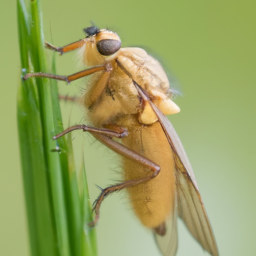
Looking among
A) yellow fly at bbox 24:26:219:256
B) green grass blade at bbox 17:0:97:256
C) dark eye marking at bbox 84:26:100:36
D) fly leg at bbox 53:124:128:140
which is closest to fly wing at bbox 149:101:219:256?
yellow fly at bbox 24:26:219:256

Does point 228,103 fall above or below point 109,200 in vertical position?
above

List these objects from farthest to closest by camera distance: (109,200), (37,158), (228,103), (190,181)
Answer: (228,103)
(109,200)
(190,181)
(37,158)

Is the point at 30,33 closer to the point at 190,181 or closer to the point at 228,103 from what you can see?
the point at 190,181

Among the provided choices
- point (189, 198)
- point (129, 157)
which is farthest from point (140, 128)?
point (189, 198)

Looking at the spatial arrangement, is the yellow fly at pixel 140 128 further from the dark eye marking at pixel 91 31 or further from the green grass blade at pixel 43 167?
the green grass blade at pixel 43 167

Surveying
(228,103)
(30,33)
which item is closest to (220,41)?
(228,103)

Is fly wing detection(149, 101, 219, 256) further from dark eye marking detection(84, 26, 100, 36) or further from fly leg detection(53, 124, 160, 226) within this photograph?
dark eye marking detection(84, 26, 100, 36)

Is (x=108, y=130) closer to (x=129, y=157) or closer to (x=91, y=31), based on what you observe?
(x=129, y=157)
